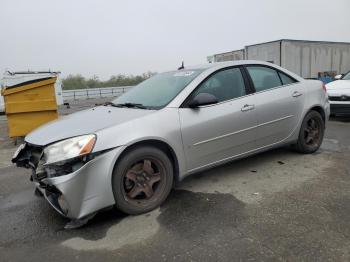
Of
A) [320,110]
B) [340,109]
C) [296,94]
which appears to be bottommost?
[340,109]

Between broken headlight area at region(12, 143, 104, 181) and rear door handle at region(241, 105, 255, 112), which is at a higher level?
rear door handle at region(241, 105, 255, 112)

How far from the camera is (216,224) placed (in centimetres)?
316

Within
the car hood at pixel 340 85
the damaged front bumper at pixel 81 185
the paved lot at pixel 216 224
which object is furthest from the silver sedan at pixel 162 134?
the car hood at pixel 340 85

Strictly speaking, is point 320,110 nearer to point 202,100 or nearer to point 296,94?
point 296,94

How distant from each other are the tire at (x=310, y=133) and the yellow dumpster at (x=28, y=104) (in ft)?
19.7

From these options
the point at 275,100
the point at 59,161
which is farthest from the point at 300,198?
the point at 59,161

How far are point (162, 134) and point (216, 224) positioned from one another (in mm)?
1050

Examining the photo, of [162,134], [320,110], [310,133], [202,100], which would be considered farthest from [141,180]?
[320,110]

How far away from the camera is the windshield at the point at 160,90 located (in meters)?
3.91

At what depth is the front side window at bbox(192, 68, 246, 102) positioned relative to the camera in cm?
407

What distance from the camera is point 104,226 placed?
3279 mm

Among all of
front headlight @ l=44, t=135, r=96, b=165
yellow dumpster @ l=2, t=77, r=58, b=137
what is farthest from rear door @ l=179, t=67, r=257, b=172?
yellow dumpster @ l=2, t=77, r=58, b=137

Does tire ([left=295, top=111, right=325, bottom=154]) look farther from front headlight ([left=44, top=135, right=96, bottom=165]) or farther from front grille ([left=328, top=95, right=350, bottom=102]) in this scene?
front grille ([left=328, top=95, right=350, bottom=102])

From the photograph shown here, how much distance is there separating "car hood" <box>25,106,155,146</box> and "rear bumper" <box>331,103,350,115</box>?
6343 mm
